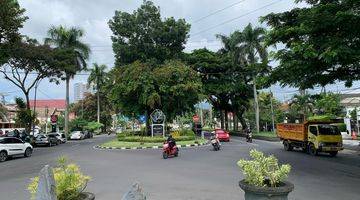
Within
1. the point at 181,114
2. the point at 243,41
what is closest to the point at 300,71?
the point at 181,114

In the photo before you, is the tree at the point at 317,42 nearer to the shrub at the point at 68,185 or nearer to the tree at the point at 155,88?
the shrub at the point at 68,185

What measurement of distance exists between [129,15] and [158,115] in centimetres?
1834

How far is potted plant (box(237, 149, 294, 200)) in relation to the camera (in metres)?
6.27

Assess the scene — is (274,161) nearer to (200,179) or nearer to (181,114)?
(200,179)

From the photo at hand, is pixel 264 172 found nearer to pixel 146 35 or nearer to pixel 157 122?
pixel 157 122

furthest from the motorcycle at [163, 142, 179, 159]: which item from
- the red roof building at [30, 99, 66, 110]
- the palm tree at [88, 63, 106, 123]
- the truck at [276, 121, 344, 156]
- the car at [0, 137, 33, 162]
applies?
the red roof building at [30, 99, 66, 110]

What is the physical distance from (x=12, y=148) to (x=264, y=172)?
2494 cm

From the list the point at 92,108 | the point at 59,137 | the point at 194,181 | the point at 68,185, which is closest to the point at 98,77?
the point at 92,108

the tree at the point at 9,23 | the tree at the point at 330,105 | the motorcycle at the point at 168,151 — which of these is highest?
the tree at the point at 9,23

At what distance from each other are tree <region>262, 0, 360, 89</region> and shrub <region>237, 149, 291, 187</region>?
33.8 ft

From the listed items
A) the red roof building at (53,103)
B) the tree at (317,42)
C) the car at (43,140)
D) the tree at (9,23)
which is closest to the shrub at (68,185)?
the tree at (317,42)

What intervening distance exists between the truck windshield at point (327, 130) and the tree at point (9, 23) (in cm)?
1967

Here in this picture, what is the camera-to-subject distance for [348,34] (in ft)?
57.9

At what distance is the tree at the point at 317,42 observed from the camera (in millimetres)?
16812
